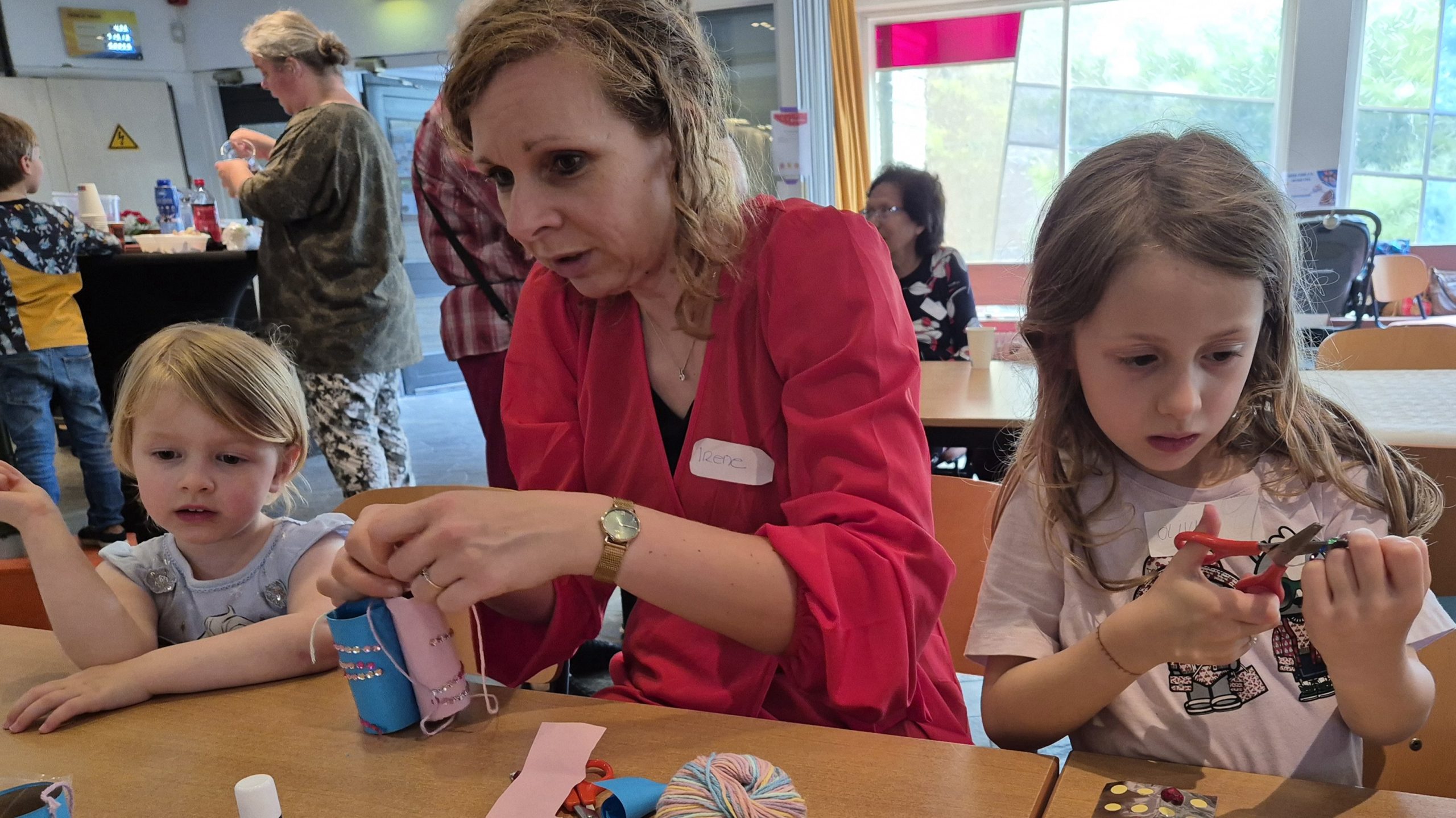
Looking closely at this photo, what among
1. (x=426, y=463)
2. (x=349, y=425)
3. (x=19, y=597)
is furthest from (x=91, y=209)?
(x=19, y=597)

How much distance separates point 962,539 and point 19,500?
1298mm

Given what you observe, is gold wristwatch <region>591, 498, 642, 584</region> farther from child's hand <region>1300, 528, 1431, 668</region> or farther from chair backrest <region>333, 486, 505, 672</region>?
child's hand <region>1300, 528, 1431, 668</region>

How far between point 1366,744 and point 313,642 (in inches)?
47.4

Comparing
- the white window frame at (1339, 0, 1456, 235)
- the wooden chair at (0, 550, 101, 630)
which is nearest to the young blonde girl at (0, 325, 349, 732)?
the wooden chair at (0, 550, 101, 630)

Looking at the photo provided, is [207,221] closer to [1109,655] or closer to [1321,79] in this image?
[1109,655]

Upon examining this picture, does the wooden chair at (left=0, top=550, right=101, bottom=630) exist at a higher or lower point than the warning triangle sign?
lower

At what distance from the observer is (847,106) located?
685 cm

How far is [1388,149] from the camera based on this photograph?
6.52m

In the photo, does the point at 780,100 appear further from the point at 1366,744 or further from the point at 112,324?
the point at 1366,744

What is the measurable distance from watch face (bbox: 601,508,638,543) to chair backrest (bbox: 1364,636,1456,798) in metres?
0.85

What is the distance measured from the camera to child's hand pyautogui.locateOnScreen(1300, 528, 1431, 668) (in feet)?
2.43

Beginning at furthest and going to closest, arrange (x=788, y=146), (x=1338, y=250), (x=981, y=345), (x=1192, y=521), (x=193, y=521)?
(x=788, y=146) → (x=1338, y=250) → (x=981, y=345) → (x=193, y=521) → (x=1192, y=521)

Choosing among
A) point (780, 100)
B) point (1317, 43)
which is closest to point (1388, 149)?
point (1317, 43)

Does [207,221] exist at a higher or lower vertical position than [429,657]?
higher
